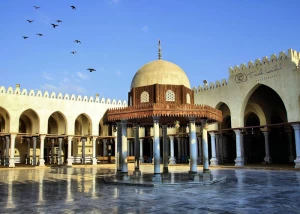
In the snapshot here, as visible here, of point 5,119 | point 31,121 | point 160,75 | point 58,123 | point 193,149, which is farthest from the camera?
point 58,123

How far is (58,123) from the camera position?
121 ft

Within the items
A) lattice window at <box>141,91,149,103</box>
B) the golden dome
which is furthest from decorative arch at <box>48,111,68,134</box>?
lattice window at <box>141,91,149,103</box>

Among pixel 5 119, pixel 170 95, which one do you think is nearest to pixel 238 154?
pixel 170 95

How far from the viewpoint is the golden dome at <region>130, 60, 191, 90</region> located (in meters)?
14.2

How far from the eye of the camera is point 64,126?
3616 centimetres

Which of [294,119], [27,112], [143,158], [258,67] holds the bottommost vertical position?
[143,158]

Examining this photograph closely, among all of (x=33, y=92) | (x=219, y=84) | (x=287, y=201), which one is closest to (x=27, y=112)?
(x=33, y=92)

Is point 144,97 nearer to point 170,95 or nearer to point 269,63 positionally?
point 170,95

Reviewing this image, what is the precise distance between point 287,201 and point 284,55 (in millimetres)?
17352

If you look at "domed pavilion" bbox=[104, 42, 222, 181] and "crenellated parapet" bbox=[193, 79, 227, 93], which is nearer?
"domed pavilion" bbox=[104, 42, 222, 181]

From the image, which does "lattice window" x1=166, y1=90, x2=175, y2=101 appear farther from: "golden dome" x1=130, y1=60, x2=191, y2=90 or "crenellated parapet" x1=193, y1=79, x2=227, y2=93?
"crenellated parapet" x1=193, y1=79, x2=227, y2=93

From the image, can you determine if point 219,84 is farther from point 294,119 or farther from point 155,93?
point 155,93

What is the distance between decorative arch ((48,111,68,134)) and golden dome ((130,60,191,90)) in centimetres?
2152

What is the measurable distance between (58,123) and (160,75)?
2585cm
